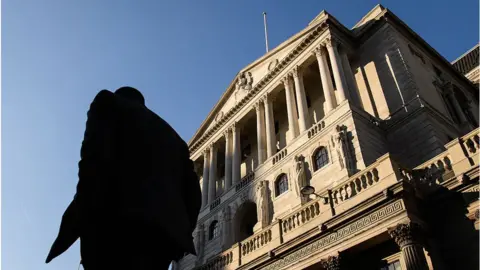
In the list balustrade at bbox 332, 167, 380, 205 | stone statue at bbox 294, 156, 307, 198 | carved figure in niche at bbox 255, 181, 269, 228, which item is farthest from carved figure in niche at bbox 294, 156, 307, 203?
balustrade at bbox 332, 167, 380, 205

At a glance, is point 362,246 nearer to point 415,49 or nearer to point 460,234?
point 460,234

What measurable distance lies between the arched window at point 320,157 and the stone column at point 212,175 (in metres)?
11.6

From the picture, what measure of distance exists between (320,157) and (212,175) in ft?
43.3

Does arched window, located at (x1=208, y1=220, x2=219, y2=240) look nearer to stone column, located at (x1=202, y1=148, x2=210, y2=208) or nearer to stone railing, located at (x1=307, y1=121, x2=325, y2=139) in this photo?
stone column, located at (x1=202, y1=148, x2=210, y2=208)

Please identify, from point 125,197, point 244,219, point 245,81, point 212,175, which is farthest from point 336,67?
point 125,197

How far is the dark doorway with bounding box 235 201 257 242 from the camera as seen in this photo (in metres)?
27.9

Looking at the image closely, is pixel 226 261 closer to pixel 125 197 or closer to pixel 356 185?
pixel 356 185

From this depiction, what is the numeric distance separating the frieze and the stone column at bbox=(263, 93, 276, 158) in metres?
12.3

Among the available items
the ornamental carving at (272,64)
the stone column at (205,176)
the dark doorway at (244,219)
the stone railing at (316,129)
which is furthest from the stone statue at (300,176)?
the ornamental carving at (272,64)

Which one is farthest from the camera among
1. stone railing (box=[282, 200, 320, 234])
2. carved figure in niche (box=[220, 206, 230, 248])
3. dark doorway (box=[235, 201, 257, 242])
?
dark doorway (box=[235, 201, 257, 242])

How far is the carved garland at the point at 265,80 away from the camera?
1180 inches

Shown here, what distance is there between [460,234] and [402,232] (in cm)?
211

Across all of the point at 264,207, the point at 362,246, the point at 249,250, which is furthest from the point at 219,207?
the point at 362,246

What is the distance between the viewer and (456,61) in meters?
44.4
